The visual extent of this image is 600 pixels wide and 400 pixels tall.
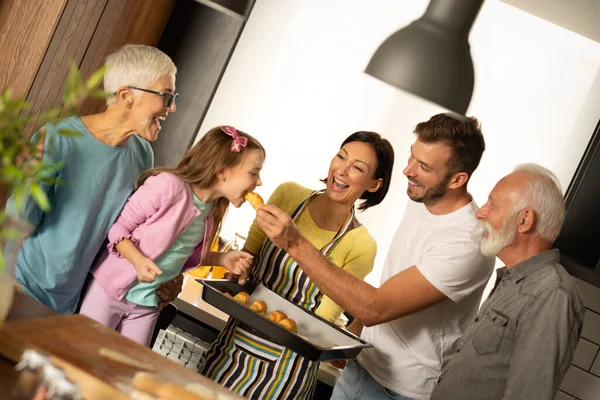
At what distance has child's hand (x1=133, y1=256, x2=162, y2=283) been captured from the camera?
1894mm

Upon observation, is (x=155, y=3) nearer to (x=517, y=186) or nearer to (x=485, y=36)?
(x=485, y=36)

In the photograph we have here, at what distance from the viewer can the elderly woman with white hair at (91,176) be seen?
1869mm

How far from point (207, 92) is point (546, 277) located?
1856 mm

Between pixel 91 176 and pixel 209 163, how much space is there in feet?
1.19

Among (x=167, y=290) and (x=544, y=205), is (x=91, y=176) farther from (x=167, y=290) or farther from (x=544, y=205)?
(x=544, y=205)

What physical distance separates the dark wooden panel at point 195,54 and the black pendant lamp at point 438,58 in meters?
1.68

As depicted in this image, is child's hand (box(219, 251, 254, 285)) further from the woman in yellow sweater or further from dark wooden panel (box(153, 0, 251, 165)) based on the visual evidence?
dark wooden panel (box(153, 0, 251, 165))

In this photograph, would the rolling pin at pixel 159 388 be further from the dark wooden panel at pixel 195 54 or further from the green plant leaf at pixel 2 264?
the dark wooden panel at pixel 195 54

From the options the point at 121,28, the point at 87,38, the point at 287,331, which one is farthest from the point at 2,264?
the point at 121,28

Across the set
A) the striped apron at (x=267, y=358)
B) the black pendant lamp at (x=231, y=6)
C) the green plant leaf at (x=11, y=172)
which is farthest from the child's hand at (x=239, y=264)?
the green plant leaf at (x=11, y=172)

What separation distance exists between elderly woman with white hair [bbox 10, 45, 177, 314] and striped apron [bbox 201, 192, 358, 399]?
0.49 meters

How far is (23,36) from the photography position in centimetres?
244

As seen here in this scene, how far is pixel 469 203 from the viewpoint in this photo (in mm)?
2340

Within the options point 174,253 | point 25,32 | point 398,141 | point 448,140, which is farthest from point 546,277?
point 25,32
